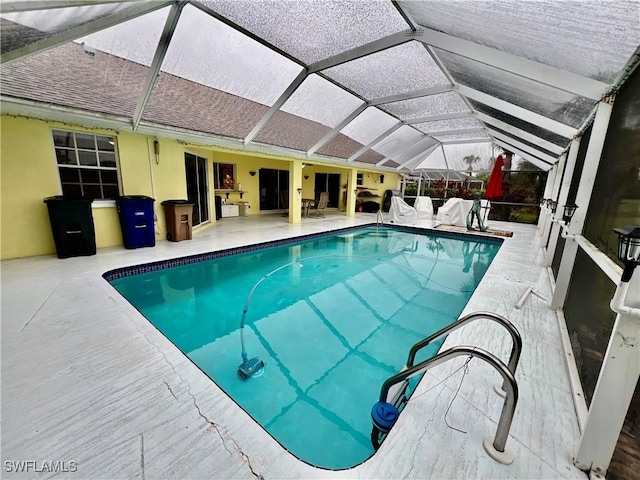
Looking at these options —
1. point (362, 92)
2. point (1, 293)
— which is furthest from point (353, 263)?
point (1, 293)

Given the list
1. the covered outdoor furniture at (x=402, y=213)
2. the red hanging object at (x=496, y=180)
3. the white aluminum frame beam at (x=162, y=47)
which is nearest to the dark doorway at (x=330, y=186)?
the covered outdoor furniture at (x=402, y=213)

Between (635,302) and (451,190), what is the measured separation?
1485cm

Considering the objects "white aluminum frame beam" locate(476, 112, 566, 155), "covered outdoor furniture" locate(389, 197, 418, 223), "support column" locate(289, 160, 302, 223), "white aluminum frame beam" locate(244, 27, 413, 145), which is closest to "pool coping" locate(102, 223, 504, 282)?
"covered outdoor furniture" locate(389, 197, 418, 223)

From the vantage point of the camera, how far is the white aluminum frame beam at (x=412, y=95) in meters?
5.17

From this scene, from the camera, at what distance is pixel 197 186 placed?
756cm

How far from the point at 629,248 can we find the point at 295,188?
27.5 feet

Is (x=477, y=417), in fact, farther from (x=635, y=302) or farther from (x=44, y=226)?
(x=44, y=226)

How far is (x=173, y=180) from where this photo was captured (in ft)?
20.1

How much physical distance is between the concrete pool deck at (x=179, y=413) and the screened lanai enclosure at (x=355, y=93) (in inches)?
9.2

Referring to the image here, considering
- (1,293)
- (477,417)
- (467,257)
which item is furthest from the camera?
(467,257)

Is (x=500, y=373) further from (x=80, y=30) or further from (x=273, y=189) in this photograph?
(x=273, y=189)

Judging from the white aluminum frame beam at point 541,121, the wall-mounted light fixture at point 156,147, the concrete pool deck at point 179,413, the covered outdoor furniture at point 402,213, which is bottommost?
the concrete pool deck at point 179,413

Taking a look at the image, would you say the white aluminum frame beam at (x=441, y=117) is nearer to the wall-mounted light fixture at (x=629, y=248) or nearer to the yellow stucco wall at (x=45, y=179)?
the yellow stucco wall at (x=45, y=179)

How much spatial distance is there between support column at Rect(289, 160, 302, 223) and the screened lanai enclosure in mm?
877
